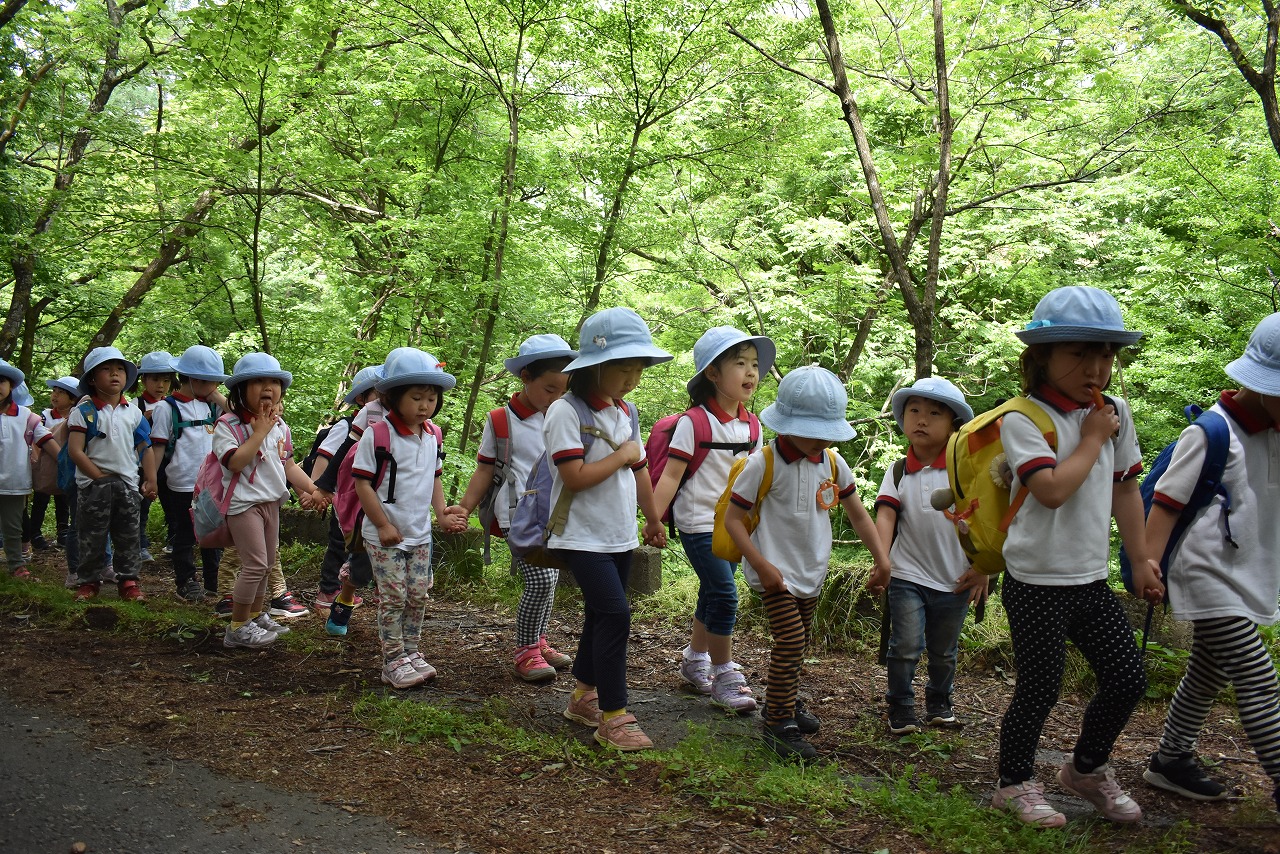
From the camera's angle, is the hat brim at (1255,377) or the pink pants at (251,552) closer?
the hat brim at (1255,377)

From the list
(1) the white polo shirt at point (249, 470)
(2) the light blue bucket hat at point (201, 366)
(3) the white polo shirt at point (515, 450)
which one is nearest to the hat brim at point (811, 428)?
(3) the white polo shirt at point (515, 450)

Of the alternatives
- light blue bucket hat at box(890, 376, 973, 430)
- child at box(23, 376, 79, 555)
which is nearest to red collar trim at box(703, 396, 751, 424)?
light blue bucket hat at box(890, 376, 973, 430)

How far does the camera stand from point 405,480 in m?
5.17

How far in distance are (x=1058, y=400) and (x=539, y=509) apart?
251 centimetres

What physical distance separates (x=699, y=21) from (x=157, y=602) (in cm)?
686

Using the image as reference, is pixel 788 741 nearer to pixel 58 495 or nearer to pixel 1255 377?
pixel 1255 377

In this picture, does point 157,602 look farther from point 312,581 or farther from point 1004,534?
point 1004,534

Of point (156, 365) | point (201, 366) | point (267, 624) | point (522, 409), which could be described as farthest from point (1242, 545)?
point (156, 365)

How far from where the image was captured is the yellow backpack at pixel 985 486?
3.40 meters

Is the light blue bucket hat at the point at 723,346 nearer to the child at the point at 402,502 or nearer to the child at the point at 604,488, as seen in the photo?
the child at the point at 604,488

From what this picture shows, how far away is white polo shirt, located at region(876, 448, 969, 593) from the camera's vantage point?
14.9ft

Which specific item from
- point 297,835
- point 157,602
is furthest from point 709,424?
point 157,602

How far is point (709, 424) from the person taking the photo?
5.00 m

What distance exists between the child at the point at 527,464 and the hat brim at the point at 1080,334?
2620 millimetres
